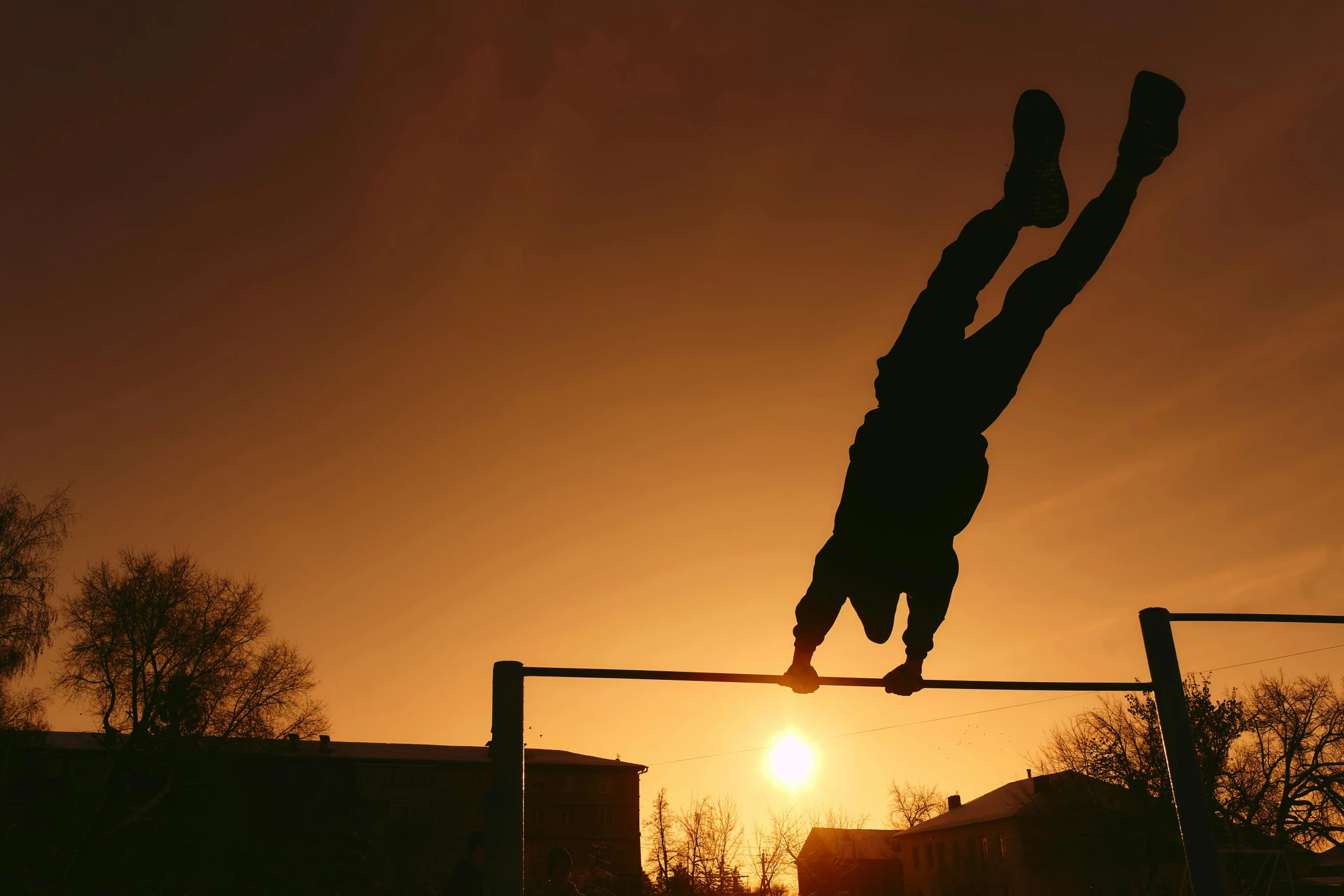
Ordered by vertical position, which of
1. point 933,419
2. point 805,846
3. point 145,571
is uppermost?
point 145,571

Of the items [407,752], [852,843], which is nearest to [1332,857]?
[852,843]

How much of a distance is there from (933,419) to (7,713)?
2322cm

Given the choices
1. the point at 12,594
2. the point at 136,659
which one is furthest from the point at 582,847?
the point at 12,594

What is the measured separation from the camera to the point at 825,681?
4.10 metres

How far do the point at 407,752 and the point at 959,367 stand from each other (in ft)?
192

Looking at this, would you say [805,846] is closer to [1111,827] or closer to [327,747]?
[327,747]

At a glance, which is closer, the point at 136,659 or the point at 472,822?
the point at 136,659

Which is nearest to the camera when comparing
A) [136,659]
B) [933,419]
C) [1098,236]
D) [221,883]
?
[1098,236]

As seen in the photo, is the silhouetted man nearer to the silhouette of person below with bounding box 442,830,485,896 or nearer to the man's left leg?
the man's left leg

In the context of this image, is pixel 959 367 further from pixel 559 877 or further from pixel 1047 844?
pixel 1047 844

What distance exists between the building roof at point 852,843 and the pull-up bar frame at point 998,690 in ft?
222

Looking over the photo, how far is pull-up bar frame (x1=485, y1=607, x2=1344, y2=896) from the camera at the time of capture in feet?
10.9

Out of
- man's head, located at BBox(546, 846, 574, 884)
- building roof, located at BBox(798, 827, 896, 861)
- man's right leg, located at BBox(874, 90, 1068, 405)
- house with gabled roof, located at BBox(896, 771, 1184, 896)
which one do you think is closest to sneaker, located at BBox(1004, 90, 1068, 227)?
man's right leg, located at BBox(874, 90, 1068, 405)

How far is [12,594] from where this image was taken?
1981 centimetres
